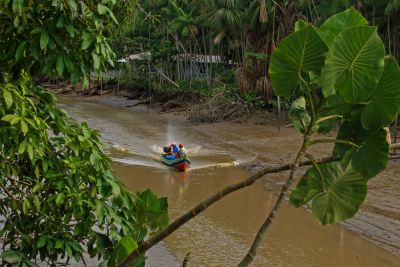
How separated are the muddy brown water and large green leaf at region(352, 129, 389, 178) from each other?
6.54 m

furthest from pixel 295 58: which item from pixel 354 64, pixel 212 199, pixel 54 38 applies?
pixel 54 38

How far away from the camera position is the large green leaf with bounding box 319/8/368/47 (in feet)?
6.97

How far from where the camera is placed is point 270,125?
77.0 ft

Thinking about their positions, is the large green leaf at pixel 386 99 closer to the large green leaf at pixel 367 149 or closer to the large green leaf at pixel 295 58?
the large green leaf at pixel 367 149

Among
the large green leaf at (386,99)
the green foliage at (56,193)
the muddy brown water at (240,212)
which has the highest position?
the large green leaf at (386,99)

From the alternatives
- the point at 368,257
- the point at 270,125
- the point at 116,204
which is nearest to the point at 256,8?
the point at 270,125

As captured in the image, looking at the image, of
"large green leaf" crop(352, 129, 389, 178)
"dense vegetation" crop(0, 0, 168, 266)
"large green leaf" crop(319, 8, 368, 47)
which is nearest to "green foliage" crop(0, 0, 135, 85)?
"dense vegetation" crop(0, 0, 168, 266)

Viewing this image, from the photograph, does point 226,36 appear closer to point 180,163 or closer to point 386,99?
point 180,163

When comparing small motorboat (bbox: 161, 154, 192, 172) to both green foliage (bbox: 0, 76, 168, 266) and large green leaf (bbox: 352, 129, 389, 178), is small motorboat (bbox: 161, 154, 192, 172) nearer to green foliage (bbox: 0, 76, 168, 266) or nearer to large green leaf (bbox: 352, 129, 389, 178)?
green foliage (bbox: 0, 76, 168, 266)

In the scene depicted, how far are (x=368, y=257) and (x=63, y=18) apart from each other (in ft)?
24.8

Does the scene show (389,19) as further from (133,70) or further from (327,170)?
(133,70)

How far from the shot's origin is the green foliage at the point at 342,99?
6.53 feet

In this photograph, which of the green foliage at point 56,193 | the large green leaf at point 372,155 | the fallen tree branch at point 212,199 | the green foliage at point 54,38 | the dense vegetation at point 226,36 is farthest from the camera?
the dense vegetation at point 226,36

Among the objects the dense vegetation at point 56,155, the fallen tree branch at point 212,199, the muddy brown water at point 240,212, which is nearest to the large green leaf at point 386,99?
the fallen tree branch at point 212,199
